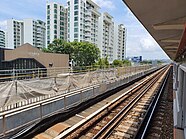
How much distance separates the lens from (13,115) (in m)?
5.47

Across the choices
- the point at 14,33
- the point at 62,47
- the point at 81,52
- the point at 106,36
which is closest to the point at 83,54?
the point at 81,52

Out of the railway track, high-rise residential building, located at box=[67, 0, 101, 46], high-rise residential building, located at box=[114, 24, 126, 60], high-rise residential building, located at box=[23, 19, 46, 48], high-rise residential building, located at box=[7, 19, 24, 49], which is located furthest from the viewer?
high-rise residential building, located at box=[7, 19, 24, 49]

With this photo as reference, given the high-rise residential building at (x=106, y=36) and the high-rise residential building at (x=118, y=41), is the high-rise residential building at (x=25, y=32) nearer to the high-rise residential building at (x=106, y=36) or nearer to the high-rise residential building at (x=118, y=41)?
the high-rise residential building at (x=106, y=36)

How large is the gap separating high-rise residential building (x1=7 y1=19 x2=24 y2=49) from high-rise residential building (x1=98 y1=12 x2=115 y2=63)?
46832mm

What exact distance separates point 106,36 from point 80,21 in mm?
20531

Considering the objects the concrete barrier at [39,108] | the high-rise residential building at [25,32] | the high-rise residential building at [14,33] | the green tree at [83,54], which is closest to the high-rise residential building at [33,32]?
the high-rise residential building at [25,32]

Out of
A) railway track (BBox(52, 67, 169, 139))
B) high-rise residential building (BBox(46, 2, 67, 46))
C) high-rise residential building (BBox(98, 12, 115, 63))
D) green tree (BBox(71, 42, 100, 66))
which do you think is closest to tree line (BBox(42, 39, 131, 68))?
green tree (BBox(71, 42, 100, 66))

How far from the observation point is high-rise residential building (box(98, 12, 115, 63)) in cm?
7462

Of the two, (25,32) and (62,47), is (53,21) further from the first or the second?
(62,47)

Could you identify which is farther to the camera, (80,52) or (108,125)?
(80,52)

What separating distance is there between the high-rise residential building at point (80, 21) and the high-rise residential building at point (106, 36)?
21.8ft

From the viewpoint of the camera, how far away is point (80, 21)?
61.8 metres

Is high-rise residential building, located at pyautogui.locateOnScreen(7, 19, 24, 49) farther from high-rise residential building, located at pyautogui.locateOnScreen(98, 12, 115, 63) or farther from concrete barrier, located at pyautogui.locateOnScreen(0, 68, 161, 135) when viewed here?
concrete barrier, located at pyautogui.locateOnScreen(0, 68, 161, 135)

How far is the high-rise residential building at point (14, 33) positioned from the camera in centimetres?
9500
